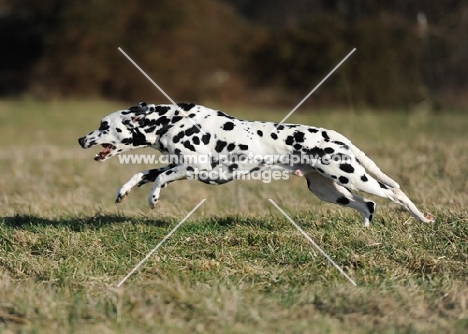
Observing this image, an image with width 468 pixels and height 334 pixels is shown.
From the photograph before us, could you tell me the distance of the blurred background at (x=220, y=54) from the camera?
33.0 meters

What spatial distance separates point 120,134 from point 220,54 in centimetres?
3165

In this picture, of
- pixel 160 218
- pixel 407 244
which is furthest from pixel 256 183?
pixel 407 244

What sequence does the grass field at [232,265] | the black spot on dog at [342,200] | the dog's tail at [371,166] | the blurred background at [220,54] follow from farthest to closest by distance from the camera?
the blurred background at [220,54] → the black spot on dog at [342,200] → the dog's tail at [371,166] → the grass field at [232,265]

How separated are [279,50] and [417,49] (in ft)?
23.8

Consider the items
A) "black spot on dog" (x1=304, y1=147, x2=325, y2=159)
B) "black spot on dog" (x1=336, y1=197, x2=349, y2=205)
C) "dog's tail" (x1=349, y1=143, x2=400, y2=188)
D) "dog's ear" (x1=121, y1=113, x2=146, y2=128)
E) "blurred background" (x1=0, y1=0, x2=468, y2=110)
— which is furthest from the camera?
"blurred background" (x1=0, y1=0, x2=468, y2=110)

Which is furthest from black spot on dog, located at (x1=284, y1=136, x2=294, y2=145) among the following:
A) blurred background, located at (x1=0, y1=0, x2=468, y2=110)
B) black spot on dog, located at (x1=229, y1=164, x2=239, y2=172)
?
blurred background, located at (x1=0, y1=0, x2=468, y2=110)

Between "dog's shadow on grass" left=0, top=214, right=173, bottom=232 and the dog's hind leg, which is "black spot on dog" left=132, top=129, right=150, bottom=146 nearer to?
"dog's shadow on grass" left=0, top=214, right=173, bottom=232

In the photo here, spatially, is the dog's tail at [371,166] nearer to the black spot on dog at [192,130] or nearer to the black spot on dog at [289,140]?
the black spot on dog at [289,140]

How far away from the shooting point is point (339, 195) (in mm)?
6809

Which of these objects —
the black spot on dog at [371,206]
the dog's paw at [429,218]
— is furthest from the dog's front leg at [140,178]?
the dog's paw at [429,218]

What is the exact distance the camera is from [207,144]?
6516 mm

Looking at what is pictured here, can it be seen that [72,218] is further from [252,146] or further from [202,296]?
[202,296]

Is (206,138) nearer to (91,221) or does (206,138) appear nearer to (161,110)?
(161,110)

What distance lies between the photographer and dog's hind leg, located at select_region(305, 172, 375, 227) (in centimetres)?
671
